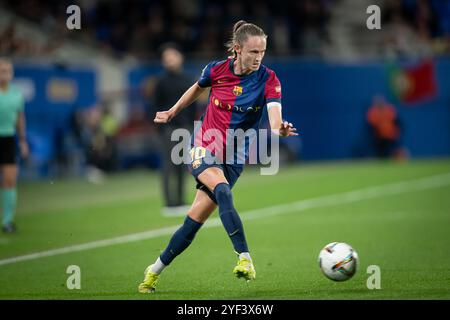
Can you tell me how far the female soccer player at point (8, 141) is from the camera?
46.2 feet

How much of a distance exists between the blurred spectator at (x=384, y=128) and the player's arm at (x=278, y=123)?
2087 cm

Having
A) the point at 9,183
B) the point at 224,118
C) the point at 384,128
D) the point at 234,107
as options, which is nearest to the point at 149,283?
the point at 224,118

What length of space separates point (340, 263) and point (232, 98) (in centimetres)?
177

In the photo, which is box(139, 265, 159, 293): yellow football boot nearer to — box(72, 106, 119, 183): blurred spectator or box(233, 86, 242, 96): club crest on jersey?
box(233, 86, 242, 96): club crest on jersey

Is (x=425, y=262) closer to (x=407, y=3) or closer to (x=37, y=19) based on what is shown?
(x=37, y=19)

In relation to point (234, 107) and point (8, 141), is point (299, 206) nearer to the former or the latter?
point (8, 141)

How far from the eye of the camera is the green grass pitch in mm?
8766

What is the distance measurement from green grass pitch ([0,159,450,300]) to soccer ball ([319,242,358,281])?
0.42 feet

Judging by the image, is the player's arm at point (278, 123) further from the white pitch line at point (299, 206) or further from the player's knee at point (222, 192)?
the white pitch line at point (299, 206)

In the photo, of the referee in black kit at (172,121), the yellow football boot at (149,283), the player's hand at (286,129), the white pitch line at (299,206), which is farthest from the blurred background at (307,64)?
the player's hand at (286,129)

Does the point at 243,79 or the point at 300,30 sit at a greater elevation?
the point at 300,30

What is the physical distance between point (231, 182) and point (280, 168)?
18.9 metres
